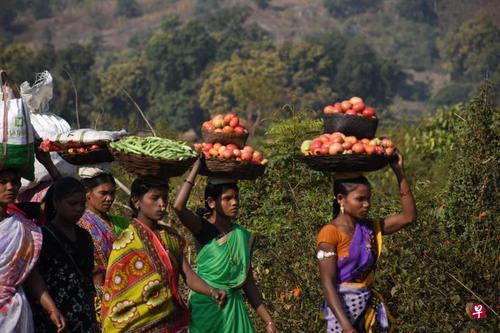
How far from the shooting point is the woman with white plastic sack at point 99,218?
5758 millimetres

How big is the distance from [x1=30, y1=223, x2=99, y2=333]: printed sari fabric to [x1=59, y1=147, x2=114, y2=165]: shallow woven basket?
672 mm

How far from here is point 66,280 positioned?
5.07 metres

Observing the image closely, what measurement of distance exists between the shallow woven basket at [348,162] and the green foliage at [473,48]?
261ft

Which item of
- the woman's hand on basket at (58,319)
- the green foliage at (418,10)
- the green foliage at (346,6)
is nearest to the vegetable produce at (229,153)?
the woman's hand on basket at (58,319)

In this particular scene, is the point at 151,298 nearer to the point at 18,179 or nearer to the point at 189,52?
the point at 18,179

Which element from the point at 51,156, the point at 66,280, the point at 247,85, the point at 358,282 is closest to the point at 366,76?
the point at 247,85

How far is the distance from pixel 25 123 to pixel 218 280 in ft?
4.22

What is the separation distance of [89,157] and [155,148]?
0.58 metres

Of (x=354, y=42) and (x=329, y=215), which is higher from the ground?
(x=329, y=215)

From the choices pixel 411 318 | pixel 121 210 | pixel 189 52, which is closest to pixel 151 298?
pixel 411 318

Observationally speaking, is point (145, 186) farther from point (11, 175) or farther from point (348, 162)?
point (348, 162)

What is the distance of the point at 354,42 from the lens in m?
85.5

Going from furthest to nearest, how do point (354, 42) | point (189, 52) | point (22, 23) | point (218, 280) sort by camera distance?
point (22, 23), point (354, 42), point (189, 52), point (218, 280)

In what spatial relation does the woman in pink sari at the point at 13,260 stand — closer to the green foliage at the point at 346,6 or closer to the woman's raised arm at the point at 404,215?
the woman's raised arm at the point at 404,215
